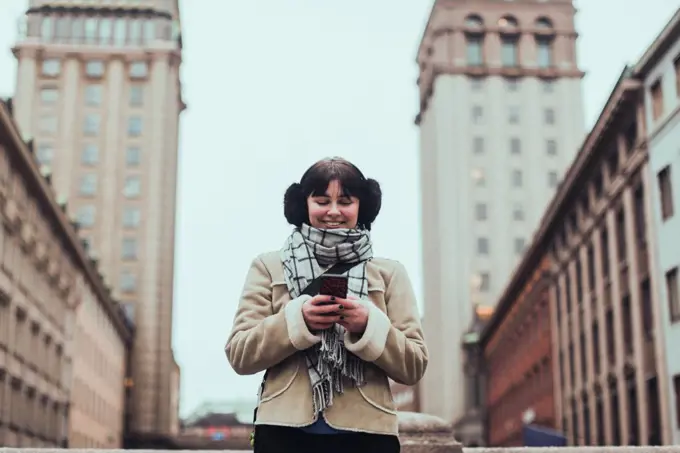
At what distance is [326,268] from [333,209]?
0.28 metres

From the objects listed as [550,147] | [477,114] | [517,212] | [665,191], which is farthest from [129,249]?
[665,191]

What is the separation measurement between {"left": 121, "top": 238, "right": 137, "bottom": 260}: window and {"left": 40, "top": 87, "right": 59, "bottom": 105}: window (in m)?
14.7

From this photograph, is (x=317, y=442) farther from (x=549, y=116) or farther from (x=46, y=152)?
(x=549, y=116)

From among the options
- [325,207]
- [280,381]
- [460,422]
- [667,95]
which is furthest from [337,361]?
[460,422]

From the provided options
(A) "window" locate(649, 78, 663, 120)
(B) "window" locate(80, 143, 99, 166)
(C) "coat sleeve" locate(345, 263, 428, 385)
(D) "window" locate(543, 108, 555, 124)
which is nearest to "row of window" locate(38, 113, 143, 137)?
(B) "window" locate(80, 143, 99, 166)

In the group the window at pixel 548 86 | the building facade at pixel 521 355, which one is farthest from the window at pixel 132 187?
the window at pixel 548 86

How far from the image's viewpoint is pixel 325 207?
5.06 m

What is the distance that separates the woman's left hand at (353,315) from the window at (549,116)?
329ft

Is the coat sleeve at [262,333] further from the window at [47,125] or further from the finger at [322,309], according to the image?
the window at [47,125]

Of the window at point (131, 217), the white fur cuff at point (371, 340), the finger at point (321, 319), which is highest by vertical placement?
the window at point (131, 217)

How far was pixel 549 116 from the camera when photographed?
103312mm

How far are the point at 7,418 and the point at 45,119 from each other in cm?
6121

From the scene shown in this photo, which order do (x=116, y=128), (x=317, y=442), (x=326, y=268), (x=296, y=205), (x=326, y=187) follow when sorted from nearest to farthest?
(x=317, y=442) < (x=326, y=268) < (x=326, y=187) < (x=296, y=205) < (x=116, y=128)

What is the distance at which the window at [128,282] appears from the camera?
9619 cm
